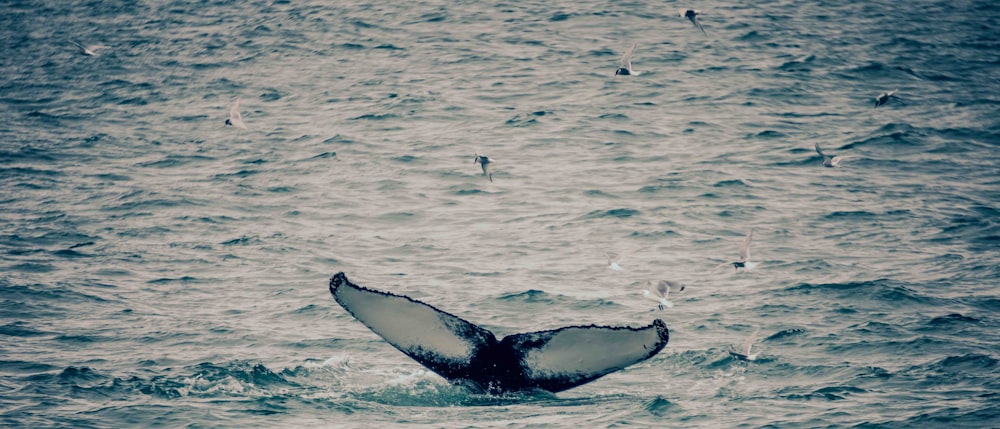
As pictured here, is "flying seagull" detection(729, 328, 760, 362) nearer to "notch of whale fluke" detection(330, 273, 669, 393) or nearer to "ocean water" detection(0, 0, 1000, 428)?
"ocean water" detection(0, 0, 1000, 428)

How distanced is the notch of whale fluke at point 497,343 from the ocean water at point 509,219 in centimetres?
78

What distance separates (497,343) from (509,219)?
929cm

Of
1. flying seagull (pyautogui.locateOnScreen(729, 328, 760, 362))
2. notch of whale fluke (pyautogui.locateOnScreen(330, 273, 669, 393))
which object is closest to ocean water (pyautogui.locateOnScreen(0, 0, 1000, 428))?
flying seagull (pyautogui.locateOnScreen(729, 328, 760, 362))

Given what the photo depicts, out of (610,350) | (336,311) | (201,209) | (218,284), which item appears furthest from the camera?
(201,209)

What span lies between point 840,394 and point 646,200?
863cm

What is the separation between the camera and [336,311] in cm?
1447

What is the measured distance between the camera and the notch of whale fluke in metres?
8.74

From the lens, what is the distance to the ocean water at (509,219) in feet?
36.7

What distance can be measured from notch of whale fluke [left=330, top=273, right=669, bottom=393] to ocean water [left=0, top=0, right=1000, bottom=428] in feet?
2.56

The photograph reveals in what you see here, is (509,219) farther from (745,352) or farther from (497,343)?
(497,343)

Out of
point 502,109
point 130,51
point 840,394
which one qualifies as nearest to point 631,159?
point 502,109

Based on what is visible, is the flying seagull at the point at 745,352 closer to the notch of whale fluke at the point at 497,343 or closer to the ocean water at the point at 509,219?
the ocean water at the point at 509,219

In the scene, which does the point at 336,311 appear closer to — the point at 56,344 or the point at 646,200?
the point at 56,344

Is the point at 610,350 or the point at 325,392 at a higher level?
the point at 610,350
